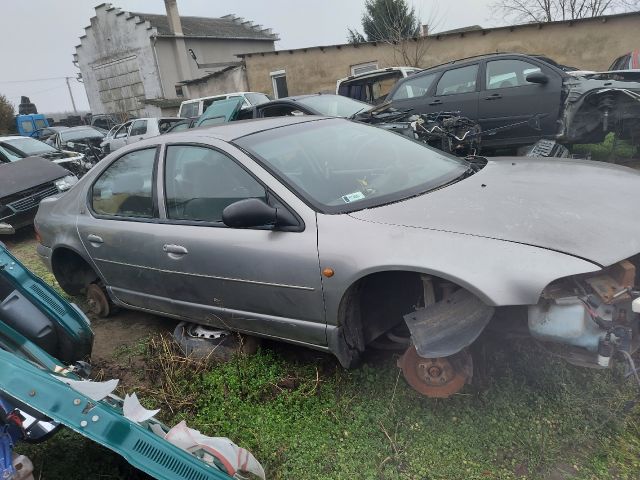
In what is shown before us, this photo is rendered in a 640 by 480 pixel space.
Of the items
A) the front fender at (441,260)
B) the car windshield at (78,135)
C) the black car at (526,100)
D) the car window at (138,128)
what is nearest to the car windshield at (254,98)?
the car window at (138,128)

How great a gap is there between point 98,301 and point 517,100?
585cm

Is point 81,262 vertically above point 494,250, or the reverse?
point 494,250

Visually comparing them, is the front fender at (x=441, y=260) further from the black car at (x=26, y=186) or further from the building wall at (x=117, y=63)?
the building wall at (x=117, y=63)

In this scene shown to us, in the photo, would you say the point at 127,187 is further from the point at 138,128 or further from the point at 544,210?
the point at 138,128

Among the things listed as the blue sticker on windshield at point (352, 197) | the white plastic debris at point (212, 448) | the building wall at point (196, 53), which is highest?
the building wall at point (196, 53)

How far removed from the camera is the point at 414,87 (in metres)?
7.87

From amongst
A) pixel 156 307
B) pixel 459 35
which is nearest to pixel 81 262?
pixel 156 307

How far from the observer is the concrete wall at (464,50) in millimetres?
13297

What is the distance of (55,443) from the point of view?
101 inches

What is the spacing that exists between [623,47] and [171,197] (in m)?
14.7

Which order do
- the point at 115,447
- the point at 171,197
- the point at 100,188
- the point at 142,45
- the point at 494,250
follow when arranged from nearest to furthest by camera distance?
1. the point at 115,447
2. the point at 494,250
3. the point at 171,197
4. the point at 100,188
5. the point at 142,45

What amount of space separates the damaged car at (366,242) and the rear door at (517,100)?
12.2 ft

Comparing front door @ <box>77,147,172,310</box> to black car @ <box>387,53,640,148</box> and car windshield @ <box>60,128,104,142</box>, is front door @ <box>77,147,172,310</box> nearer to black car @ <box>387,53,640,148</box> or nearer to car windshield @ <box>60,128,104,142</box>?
black car @ <box>387,53,640,148</box>

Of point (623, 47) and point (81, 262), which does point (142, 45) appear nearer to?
point (623, 47)
